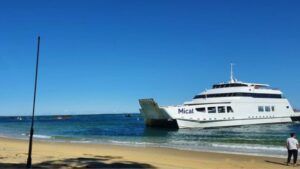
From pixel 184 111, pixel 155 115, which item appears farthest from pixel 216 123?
pixel 155 115

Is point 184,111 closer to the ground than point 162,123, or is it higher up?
higher up

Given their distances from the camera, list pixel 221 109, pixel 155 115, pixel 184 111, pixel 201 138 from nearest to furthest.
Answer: pixel 201 138 < pixel 184 111 < pixel 155 115 < pixel 221 109

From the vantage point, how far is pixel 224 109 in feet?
174

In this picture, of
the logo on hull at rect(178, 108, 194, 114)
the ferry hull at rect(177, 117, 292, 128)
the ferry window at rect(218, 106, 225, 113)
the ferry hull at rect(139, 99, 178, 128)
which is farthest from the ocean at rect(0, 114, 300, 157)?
the logo on hull at rect(178, 108, 194, 114)

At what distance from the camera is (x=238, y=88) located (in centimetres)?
5572

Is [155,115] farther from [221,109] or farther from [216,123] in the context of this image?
[221,109]

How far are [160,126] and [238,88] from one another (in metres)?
11.6

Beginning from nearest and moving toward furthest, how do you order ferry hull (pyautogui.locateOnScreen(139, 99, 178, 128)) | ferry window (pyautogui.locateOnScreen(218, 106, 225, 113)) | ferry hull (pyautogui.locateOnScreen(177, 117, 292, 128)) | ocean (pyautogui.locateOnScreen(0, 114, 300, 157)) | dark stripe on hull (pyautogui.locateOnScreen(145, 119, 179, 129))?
1. ocean (pyautogui.locateOnScreen(0, 114, 300, 157))
2. ferry hull (pyautogui.locateOnScreen(139, 99, 178, 128))
3. ferry hull (pyautogui.locateOnScreen(177, 117, 292, 128))
4. dark stripe on hull (pyautogui.locateOnScreen(145, 119, 179, 129))
5. ferry window (pyautogui.locateOnScreen(218, 106, 225, 113))

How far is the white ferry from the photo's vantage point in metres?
50.3

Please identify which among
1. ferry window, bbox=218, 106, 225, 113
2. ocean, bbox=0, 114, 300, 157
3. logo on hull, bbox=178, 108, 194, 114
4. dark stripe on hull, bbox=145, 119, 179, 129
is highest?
ferry window, bbox=218, 106, 225, 113

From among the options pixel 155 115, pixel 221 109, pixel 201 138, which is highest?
pixel 221 109

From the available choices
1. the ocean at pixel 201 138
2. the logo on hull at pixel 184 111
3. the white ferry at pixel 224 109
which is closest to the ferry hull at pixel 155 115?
the white ferry at pixel 224 109

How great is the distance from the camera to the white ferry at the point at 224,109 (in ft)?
165

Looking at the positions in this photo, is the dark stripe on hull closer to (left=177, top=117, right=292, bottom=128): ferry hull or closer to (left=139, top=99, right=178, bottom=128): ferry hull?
(left=139, top=99, right=178, bottom=128): ferry hull
